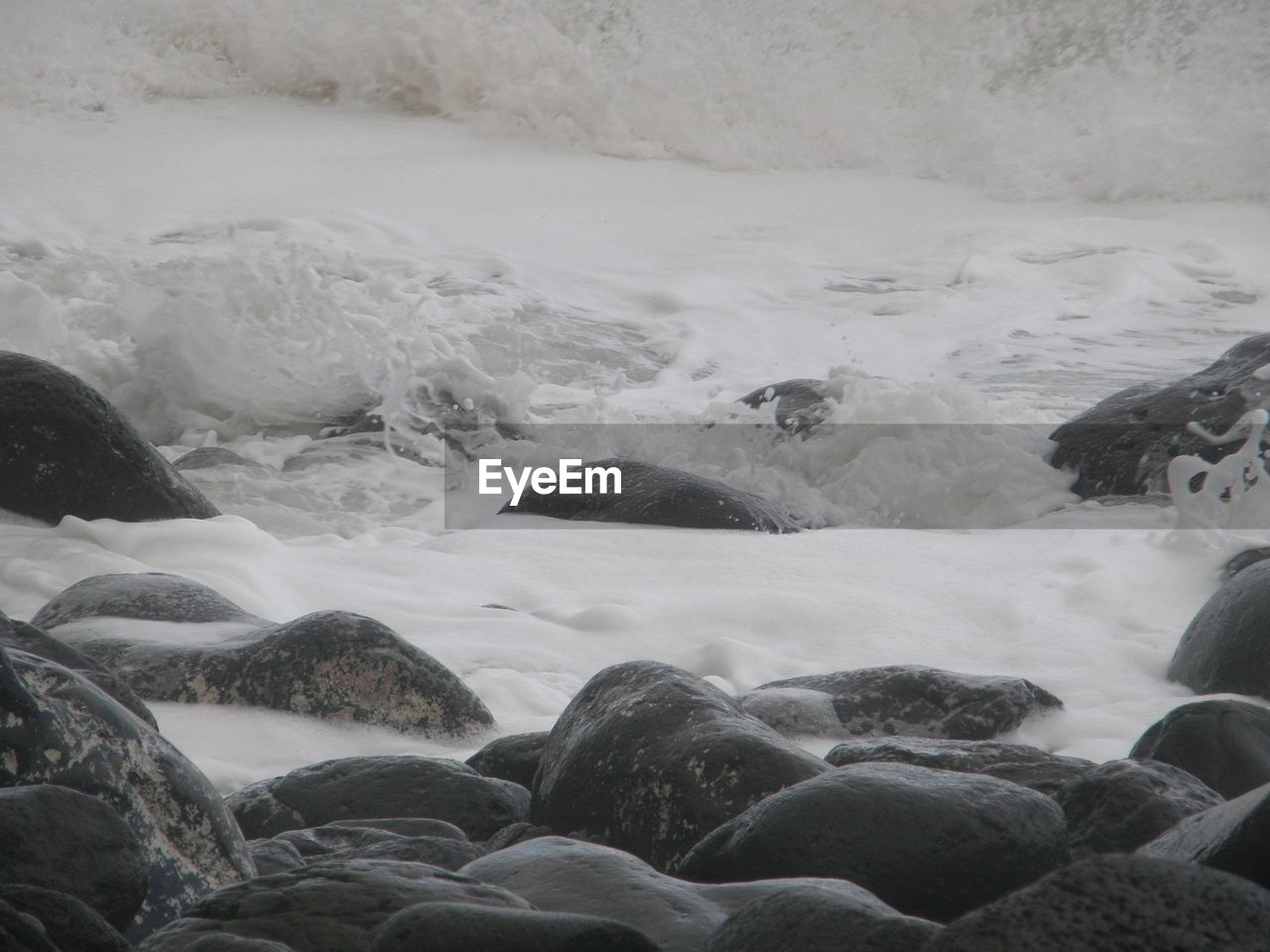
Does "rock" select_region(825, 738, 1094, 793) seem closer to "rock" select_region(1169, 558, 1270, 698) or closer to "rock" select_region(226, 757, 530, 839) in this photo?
"rock" select_region(226, 757, 530, 839)

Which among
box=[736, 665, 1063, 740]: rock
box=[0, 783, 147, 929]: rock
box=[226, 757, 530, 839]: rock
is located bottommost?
box=[736, 665, 1063, 740]: rock

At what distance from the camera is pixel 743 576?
15.9ft

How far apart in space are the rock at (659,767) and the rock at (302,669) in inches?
27.7

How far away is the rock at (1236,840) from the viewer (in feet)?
5.38

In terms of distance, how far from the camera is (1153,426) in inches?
237

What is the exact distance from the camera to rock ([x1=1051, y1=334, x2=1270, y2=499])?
5.86m

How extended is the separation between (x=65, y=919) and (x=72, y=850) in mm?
228

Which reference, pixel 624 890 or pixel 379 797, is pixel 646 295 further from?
pixel 624 890

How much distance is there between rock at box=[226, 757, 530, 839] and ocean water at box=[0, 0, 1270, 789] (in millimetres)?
265

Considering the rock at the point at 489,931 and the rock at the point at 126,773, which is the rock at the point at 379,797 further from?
the rock at the point at 489,931

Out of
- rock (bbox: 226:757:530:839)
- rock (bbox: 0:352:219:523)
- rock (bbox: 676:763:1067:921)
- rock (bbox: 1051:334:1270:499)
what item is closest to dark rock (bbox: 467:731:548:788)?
rock (bbox: 226:757:530:839)

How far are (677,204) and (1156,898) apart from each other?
35.2ft

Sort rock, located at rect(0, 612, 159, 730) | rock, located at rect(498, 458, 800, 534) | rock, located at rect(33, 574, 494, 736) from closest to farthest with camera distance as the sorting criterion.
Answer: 1. rock, located at rect(0, 612, 159, 730)
2. rock, located at rect(33, 574, 494, 736)
3. rock, located at rect(498, 458, 800, 534)

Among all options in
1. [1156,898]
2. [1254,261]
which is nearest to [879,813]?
[1156,898]
